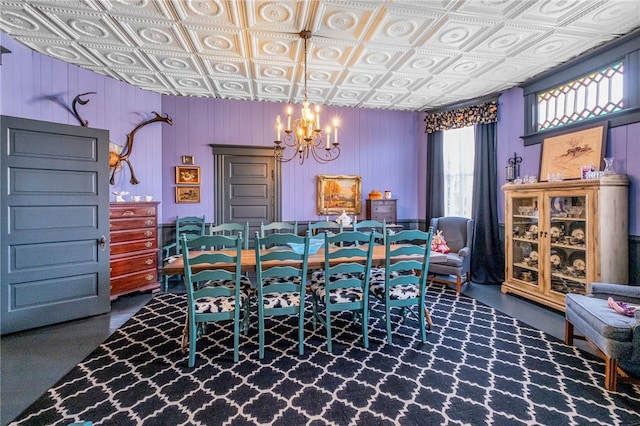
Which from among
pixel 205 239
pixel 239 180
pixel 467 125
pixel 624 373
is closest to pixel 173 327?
pixel 205 239

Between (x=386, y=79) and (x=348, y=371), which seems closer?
(x=348, y=371)

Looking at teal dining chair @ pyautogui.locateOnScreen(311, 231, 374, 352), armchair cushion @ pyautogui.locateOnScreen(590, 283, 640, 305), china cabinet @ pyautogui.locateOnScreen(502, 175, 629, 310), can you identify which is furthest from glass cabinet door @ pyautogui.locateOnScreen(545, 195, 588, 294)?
teal dining chair @ pyautogui.locateOnScreen(311, 231, 374, 352)

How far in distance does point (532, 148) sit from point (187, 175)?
5.42 metres

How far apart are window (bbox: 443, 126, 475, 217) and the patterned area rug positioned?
2.71 metres

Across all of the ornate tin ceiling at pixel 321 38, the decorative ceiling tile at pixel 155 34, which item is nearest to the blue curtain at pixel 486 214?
the ornate tin ceiling at pixel 321 38

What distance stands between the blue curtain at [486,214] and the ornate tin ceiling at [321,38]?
89cm

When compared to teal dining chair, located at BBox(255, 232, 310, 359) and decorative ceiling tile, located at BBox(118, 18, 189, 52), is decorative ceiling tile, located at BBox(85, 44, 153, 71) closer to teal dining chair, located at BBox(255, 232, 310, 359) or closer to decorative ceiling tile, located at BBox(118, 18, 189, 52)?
decorative ceiling tile, located at BBox(118, 18, 189, 52)

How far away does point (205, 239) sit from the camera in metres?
2.29

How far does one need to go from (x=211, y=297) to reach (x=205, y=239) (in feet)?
1.83

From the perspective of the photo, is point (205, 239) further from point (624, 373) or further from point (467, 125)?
point (467, 125)

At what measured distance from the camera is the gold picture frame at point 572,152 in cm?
333

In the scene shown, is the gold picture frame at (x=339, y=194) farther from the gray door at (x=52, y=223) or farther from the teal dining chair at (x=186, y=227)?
the gray door at (x=52, y=223)

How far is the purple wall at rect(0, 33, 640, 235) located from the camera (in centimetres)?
322

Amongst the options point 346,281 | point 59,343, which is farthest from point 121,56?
point 346,281
